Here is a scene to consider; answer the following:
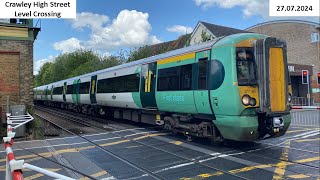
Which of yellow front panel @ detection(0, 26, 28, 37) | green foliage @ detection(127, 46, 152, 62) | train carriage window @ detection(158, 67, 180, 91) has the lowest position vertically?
train carriage window @ detection(158, 67, 180, 91)

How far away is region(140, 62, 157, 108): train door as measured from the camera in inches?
507

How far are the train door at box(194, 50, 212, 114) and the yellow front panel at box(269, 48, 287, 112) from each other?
1725 mm

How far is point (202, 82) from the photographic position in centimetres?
984

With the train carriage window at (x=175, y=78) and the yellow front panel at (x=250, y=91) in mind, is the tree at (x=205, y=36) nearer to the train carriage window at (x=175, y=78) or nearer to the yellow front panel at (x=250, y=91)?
the train carriage window at (x=175, y=78)

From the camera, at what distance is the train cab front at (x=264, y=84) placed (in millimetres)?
8875

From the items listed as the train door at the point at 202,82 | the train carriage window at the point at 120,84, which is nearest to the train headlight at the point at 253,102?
the train door at the point at 202,82

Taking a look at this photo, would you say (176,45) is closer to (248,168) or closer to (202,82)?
(202,82)

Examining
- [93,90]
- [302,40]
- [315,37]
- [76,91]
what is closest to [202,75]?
[93,90]

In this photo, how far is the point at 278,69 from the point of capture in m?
→ 9.20

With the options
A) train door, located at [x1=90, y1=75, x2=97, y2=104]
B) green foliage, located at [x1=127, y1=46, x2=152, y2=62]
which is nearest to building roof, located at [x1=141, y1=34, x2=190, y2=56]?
green foliage, located at [x1=127, y1=46, x2=152, y2=62]

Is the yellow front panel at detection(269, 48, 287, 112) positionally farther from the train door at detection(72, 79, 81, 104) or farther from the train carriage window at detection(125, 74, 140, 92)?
the train door at detection(72, 79, 81, 104)

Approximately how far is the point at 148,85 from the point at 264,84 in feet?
17.8

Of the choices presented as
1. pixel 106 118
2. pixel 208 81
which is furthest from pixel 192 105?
pixel 106 118

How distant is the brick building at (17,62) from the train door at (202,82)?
304 inches
